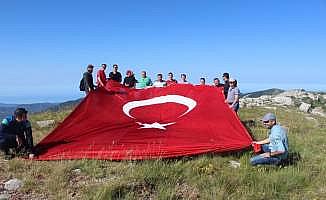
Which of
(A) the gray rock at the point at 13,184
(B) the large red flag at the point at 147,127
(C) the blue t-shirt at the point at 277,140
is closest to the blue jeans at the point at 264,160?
(C) the blue t-shirt at the point at 277,140

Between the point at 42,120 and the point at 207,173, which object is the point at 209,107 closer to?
the point at 207,173

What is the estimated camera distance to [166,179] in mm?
7996

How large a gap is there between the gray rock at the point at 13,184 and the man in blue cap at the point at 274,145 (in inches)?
181

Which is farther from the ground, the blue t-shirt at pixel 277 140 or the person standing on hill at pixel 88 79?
the person standing on hill at pixel 88 79

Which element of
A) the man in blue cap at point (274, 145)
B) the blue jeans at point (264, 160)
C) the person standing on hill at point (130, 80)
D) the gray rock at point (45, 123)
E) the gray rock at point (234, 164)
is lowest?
the gray rock at point (234, 164)

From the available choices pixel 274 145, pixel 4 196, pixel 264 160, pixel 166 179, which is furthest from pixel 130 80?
pixel 4 196

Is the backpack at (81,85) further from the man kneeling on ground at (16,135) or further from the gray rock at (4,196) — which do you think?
the gray rock at (4,196)

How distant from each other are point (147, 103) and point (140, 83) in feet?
12.4

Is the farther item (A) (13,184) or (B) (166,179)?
(B) (166,179)

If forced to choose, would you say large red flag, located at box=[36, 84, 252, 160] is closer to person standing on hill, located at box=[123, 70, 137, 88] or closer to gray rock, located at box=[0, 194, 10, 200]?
gray rock, located at box=[0, 194, 10, 200]

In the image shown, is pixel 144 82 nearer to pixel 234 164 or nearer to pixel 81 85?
pixel 81 85

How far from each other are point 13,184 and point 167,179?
2.77 m

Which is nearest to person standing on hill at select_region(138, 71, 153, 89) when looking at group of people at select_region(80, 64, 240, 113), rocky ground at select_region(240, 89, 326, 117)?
group of people at select_region(80, 64, 240, 113)

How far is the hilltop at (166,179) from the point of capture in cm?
735
